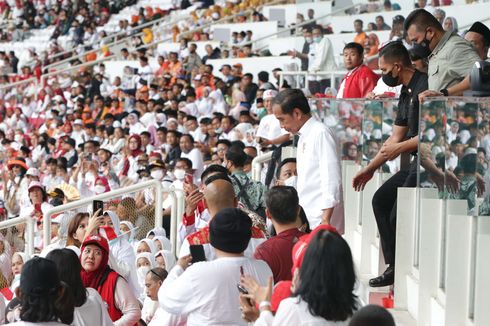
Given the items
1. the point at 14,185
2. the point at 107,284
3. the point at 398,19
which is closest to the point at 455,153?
the point at 107,284

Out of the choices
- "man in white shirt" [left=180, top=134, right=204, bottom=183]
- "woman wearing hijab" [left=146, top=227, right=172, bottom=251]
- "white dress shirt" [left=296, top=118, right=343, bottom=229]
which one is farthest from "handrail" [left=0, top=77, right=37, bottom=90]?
"white dress shirt" [left=296, top=118, right=343, bottom=229]

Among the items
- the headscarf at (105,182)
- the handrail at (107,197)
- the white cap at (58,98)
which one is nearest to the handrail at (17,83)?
the white cap at (58,98)

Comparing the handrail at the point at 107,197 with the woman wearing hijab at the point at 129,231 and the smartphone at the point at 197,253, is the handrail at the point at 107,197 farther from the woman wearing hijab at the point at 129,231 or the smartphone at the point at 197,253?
the smartphone at the point at 197,253

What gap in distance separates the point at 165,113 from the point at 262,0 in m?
Result: 8.59

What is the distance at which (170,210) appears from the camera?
35.3 ft

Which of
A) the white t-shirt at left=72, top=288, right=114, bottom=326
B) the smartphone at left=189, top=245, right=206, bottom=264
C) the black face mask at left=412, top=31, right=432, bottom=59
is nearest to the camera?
the smartphone at left=189, top=245, right=206, bottom=264

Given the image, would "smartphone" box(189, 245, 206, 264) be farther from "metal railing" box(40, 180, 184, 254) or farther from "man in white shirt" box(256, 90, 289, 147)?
"man in white shirt" box(256, 90, 289, 147)

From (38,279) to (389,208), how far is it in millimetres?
2895

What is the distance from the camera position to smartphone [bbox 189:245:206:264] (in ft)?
17.2

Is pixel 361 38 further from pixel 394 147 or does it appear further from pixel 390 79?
pixel 394 147

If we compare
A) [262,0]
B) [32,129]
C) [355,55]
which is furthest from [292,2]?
[355,55]

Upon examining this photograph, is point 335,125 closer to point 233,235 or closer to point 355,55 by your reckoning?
point 355,55

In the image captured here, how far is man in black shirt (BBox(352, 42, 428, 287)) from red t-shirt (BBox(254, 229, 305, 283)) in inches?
64.9

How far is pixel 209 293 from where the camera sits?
497 centimetres
